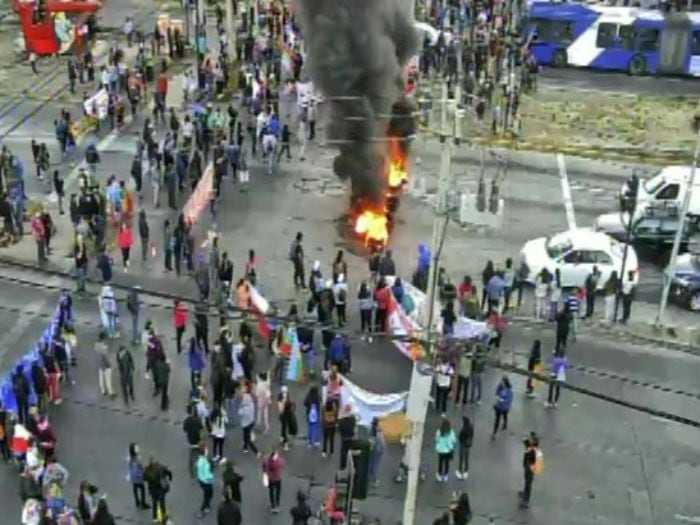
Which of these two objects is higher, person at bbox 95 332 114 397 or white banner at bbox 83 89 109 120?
white banner at bbox 83 89 109 120

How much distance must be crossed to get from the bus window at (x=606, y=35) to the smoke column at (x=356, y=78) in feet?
40.2

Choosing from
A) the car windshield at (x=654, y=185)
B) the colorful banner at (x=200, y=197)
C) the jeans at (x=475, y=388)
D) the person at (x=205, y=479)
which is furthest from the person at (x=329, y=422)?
the car windshield at (x=654, y=185)

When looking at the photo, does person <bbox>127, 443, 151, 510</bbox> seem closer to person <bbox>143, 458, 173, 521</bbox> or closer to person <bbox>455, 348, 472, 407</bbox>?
person <bbox>143, 458, 173, 521</bbox>

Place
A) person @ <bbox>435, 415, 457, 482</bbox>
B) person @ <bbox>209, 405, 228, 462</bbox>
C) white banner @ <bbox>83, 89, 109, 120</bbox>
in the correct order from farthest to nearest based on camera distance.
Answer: white banner @ <bbox>83, 89, 109, 120</bbox>, person @ <bbox>209, 405, 228, 462</bbox>, person @ <bbox>435, 415, 457, 482</bbox>

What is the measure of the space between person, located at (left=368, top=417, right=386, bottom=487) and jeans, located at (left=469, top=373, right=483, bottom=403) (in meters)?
2.28

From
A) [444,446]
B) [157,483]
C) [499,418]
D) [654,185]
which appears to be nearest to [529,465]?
[444,446]

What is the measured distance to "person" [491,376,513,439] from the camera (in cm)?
1697

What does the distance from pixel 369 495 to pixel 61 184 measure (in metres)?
12.0

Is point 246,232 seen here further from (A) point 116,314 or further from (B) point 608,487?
(B) point 608,487

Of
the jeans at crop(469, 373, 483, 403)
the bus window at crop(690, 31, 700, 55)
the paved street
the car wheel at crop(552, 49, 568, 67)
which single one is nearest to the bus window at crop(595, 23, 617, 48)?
the car wheel at crop(552, 49, 568, 67)

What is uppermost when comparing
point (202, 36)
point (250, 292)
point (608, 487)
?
point (202, 36)

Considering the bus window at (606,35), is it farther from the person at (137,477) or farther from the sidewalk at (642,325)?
the person at (137,477)

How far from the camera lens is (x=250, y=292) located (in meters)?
20.0

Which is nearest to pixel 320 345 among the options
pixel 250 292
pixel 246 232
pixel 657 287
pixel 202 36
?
pixel 250 292
